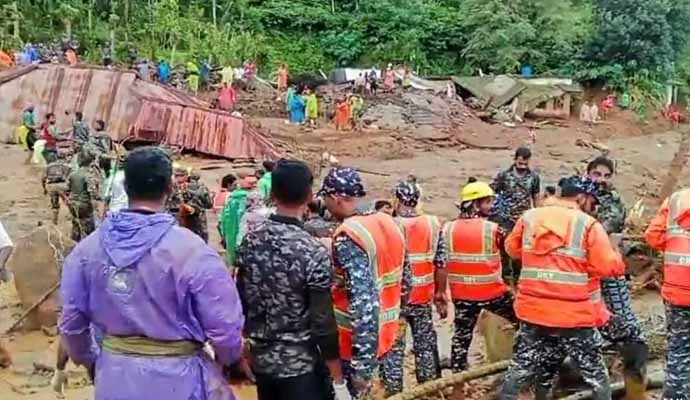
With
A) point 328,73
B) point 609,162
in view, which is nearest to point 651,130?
point 328,73

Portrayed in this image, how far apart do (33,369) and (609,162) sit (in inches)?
188

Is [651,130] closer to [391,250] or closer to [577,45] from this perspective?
[577,45]

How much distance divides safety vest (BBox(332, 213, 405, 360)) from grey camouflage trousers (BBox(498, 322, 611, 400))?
779mm

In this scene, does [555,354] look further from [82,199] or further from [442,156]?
[442,156]

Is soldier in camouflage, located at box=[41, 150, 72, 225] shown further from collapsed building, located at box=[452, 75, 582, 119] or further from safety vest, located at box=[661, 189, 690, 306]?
collapsed building, located at box=[452, 75, 582, 119]

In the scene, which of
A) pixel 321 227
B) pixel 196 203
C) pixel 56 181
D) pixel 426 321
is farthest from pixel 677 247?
pixel 56 181

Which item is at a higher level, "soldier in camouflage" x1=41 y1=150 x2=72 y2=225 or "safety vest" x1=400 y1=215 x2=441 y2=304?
"safety vest" x1=400 y1=215 x2=441 y2=304

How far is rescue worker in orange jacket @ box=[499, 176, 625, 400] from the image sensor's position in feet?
18.0

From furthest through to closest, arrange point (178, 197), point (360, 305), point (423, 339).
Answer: point (178, 197), point (423, 339), point (360, 305)

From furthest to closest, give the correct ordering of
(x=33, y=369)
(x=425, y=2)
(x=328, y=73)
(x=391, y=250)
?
1. (x=425, y=2)
2. (x=328, y=73)
3. (x=33, y=369)
4. (x=391, y=250)

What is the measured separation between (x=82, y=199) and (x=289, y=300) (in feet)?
27.7

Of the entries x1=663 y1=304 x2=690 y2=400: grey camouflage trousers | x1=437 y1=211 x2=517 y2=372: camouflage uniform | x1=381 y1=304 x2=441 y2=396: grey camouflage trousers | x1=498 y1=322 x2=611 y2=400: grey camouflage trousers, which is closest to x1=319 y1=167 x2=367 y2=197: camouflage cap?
x1=498 y1=322 x2=611 y2=400: grey camouflage trousers

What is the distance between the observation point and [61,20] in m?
36.5

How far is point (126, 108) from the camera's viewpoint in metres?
24.3
